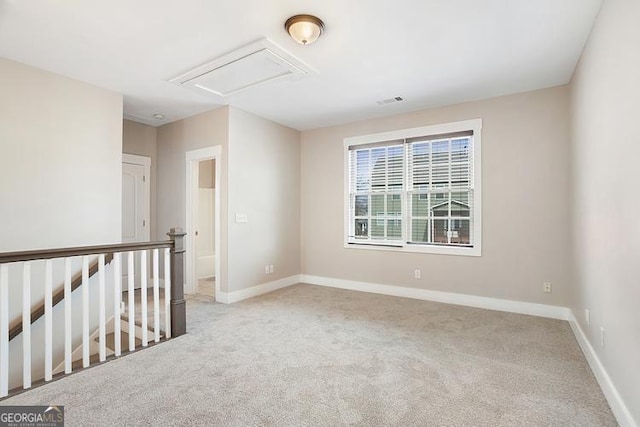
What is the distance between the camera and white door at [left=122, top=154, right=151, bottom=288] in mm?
5016

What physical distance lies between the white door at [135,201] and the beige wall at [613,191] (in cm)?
566

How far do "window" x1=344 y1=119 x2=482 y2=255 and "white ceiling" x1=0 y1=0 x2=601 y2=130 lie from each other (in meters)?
A: 0.68

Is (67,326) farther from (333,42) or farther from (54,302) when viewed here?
(333,42)

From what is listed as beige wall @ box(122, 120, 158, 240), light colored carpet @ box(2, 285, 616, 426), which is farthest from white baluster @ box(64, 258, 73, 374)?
beige wall @ box(122, 120, 158, 240)

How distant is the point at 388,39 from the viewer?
106 inches

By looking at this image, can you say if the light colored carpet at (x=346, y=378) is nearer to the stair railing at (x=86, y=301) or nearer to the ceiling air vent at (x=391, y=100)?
the stair railing at (x=86, y=301)

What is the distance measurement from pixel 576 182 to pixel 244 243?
398 cm

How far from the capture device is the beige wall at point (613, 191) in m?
1.67

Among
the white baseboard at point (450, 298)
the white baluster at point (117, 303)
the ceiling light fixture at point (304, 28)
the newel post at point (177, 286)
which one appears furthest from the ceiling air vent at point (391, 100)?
the white baluster at point (117, 303)

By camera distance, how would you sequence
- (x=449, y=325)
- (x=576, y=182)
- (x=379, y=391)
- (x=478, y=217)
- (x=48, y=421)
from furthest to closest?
1. (x=478, y=217)
2. (x=449, y=325)
3. (x=576, y=182)
4. (x=379, y=391)
5. (x=48, y=421)

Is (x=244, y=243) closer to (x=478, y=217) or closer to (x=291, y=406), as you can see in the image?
(x=291, y=406)

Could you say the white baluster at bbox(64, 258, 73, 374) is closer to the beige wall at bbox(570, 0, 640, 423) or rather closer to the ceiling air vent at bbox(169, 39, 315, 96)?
the ceiling air vent at bbox(169, 39, 315, 96)

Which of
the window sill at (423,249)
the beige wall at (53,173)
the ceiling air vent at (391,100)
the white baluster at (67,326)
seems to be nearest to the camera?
the white baluster at (67,326)

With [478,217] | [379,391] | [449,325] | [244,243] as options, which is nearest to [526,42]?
[478,217]
